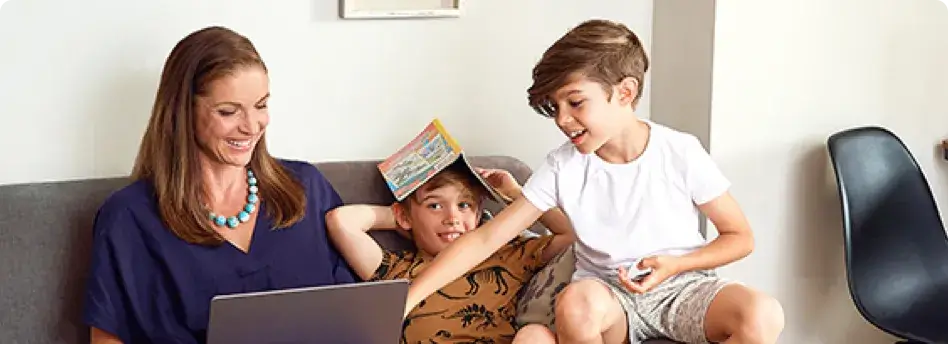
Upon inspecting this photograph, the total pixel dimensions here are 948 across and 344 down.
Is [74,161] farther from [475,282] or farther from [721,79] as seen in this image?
[721,79]

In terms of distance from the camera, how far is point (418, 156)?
2.82m

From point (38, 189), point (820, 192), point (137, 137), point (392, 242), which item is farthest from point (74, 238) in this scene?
point (820, 192)

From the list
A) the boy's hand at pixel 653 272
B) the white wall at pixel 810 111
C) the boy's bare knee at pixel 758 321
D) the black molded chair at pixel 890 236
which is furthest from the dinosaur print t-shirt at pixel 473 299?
the black molded chair at pixel 890 236

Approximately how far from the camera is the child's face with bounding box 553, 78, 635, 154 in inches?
97.4

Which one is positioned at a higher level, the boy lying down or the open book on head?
the open book on head

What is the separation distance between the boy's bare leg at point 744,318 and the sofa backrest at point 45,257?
117 cm

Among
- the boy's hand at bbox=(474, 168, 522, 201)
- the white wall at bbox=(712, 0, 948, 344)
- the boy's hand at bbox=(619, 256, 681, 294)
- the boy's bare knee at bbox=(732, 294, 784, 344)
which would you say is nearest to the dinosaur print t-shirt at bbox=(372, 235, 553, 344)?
the boy's hand at bbox=(474, 168, 522, 201)

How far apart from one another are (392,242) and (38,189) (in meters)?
0.71

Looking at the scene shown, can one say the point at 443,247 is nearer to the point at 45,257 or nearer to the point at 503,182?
the point at 503,182

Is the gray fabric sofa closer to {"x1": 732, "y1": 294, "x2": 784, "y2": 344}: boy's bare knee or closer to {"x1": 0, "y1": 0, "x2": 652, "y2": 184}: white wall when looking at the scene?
{"x1": 0, "y1": 0, "x2": 652, "y2": 184}: white wall

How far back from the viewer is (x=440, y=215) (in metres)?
2.76

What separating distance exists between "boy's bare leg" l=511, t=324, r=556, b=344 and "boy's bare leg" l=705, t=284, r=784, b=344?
0.29m

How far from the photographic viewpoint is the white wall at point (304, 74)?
2699 mm

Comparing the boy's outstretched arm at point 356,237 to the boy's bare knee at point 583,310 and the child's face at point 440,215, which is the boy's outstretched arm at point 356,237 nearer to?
the child's face at point 440,215
